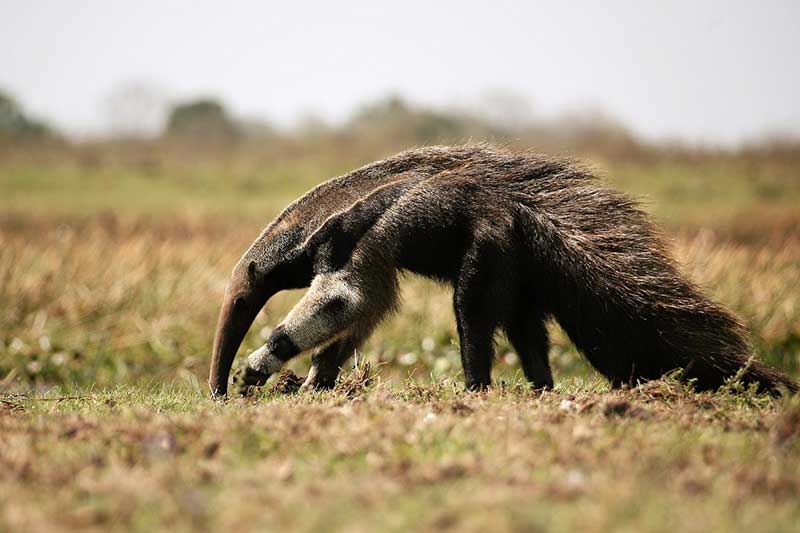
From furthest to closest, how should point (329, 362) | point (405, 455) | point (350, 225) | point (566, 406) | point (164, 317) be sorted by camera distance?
1. point (164, 317)
2. point (329, 362)
3. point (350, 225)
4. point (566, 406)
5. point (405, 455)

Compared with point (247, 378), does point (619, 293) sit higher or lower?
higher

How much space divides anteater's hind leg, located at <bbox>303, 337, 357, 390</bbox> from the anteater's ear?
0.71 m

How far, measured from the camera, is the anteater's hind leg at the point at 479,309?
603cm

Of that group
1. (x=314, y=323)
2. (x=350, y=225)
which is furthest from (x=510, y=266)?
(x=314, y=323)

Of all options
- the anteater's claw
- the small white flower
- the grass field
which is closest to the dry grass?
the grass field

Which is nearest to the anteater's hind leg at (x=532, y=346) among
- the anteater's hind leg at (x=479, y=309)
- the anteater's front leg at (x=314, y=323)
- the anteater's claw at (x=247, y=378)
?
the anteater's hind leg at (x=479, y=309)

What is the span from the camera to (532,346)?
6.72 m

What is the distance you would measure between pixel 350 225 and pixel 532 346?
1652mm

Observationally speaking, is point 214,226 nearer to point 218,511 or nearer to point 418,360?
point 418,360

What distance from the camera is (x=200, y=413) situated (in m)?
4.94

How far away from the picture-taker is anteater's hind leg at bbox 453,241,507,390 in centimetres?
603

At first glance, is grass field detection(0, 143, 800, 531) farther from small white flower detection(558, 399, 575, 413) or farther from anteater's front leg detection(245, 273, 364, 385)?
anteater's front leg detection(245, 273, 364, 385)

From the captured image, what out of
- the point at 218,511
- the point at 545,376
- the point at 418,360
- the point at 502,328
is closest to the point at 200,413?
the point at 218,511

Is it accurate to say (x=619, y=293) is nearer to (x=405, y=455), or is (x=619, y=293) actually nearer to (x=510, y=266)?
(x=510, y=266)
